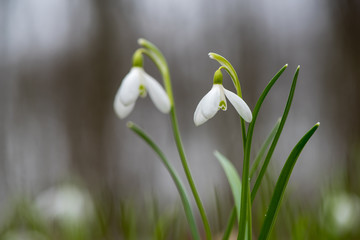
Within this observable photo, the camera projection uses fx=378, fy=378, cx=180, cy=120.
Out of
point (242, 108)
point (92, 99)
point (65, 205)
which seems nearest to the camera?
point (242, 108)

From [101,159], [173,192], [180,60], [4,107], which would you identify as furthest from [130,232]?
[4,107]

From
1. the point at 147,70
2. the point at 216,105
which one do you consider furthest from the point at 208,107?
the point at 147,70

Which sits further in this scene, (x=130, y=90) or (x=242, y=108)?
(x=130, y=90)

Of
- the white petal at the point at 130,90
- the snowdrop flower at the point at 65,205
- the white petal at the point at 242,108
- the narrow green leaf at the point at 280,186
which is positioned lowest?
the snowdrop flower at the point at 65,205

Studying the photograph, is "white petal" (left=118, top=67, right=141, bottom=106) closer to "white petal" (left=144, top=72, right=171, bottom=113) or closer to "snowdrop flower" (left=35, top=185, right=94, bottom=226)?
"white petal" (left=144, top=72, right=171, bottom=113)

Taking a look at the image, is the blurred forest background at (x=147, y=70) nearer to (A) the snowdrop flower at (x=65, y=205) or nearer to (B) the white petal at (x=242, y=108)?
(A) the snowdrop flower at (x=65, y=205)

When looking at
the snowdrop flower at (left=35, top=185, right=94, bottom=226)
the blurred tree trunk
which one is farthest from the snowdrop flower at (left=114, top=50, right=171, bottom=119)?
the blurred tree trunk

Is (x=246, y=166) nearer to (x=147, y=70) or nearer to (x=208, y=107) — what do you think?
(x=208, y=107)

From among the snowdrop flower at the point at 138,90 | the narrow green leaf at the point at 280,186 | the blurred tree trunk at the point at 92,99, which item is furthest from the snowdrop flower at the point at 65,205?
the blurred tree trunk at the point at 92,99
